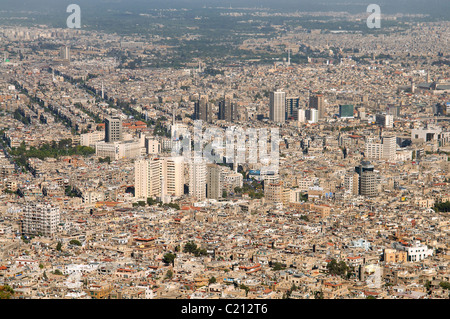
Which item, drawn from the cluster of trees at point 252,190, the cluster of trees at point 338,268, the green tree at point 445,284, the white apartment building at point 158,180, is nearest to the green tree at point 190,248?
the cluster of trees at point 338,268

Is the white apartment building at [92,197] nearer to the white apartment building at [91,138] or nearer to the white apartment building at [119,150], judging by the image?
the white apartment building at [119,150]

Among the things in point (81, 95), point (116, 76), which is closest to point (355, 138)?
point (81, 95)

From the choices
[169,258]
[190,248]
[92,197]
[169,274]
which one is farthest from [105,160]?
[169,274]

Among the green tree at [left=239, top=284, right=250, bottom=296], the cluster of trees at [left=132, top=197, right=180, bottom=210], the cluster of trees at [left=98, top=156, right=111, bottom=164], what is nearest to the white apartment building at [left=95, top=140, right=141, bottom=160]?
the cluster of trees at [left=98, top=156, right=111, bottom=164]

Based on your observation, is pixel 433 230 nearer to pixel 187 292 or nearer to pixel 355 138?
pixel 187 292

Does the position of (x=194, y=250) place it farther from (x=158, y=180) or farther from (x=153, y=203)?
(x=158, y=180)

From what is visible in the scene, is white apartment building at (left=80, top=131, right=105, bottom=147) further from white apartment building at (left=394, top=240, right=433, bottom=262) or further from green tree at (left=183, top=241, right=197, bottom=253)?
white apartment building at (left=394, top=240, right=433, bottom=262)

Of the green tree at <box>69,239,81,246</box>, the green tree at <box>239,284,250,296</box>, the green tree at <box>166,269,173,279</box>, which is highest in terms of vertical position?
the green tree at <box>239,284,250,296</box>

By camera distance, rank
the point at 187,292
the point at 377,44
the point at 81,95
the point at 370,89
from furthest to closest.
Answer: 1. the point at 377,44
2. the point at 370,89
3. the point at 81,95
4. the point at 187,292
